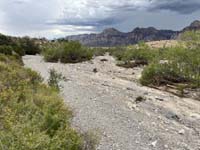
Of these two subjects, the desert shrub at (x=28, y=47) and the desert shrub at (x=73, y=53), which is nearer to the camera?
the desert shrub at (x=73, y=53)

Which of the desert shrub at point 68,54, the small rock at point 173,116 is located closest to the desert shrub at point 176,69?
the small rock at point 173,116

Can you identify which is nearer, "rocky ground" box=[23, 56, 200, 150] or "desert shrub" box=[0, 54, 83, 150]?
"desert shrub" box=[0, 54, 83, 150]

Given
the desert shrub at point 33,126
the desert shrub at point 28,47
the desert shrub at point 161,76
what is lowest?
the desert shrub at point 28,47

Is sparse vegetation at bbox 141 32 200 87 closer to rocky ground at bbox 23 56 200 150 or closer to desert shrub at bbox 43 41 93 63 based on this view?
rocky ground at bbox 23 56 200 150

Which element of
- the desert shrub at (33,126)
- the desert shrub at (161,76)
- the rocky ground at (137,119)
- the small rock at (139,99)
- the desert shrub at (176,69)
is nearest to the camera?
the desert shrub at (33,126)

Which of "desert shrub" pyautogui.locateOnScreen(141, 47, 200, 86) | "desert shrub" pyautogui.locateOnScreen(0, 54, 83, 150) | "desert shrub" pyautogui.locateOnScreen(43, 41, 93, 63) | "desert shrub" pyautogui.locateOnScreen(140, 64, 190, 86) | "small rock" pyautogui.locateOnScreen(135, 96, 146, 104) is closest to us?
"desert shrub" pyautogui.locateOnScreen(0, 54, 83, 150)

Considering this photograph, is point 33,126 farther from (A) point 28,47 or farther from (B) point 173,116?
(A) point 28,47

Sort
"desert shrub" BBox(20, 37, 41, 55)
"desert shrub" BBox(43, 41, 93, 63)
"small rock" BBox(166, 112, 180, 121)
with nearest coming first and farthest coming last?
"small rock" BBox(166, 112, 180, 121)
"desert shrub" BBox(43, 41, 93, 63)
"desert shrub" BBox(20, 37, 41, 55)

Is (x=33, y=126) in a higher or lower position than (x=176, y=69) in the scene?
higher

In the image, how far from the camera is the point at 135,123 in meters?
18.1

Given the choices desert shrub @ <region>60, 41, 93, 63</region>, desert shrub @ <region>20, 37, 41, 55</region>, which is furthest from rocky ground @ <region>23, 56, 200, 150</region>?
desert shrub @ <region>20, 37, 41, 55</region>

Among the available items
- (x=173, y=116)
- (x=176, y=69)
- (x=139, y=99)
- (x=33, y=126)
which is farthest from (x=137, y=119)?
(x=176, y=69)

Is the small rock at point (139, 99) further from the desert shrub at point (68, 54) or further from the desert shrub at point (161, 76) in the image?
Answer: the desert shrub at point (68, 54)

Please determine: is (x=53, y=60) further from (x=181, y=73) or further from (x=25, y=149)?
(x=25, y=149)
